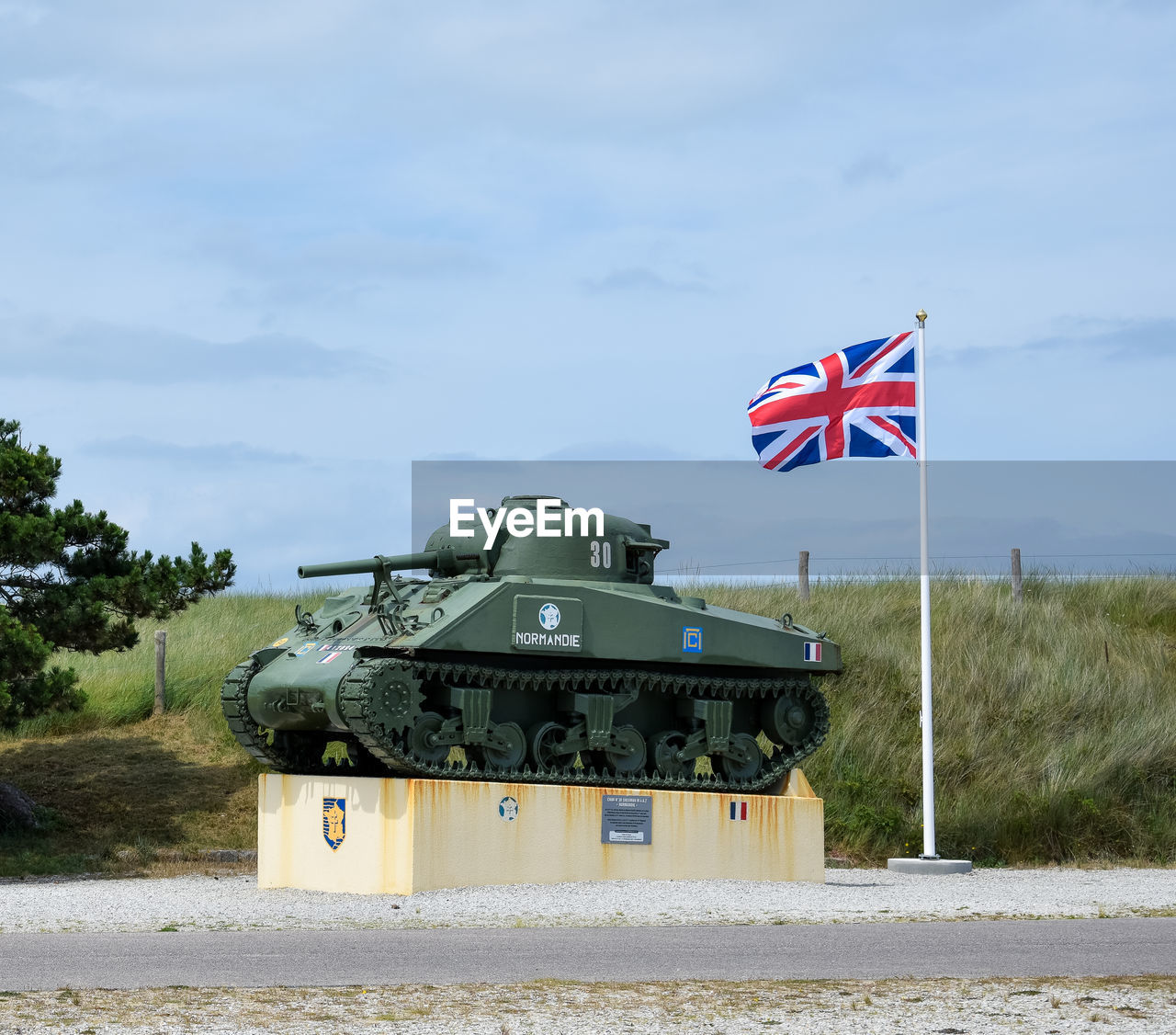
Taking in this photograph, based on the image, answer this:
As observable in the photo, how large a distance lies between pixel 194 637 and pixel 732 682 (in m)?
16.1

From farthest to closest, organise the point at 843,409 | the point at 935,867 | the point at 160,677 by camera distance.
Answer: the point at 160,677, the point at 843,409, the point at 935,867

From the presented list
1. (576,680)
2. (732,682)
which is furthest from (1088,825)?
(576,680)

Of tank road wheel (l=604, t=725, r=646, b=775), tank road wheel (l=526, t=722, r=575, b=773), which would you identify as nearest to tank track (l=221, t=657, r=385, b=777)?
tank road wheel (l=526, t=722, r=575, b=773)

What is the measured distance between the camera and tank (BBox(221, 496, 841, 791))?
16703 millimetres

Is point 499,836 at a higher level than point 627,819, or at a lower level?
lower

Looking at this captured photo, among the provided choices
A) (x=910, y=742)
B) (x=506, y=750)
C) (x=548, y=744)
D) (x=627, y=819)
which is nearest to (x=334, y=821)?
(x=506, y=750)

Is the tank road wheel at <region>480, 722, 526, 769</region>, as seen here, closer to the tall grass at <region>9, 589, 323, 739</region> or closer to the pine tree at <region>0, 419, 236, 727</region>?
the pine tree at <region>0, 419, 236, 727</region>

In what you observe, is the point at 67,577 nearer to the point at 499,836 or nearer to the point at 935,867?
the point at 499,836


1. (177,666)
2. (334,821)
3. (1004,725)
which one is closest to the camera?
(334,821)

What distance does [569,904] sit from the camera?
14.8 m

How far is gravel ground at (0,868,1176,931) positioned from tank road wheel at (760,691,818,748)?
6.10 feet

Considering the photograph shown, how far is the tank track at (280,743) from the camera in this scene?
18109 millimetres

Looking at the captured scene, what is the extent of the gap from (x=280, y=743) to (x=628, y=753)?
409cm

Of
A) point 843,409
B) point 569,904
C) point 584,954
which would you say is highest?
point 843,409
